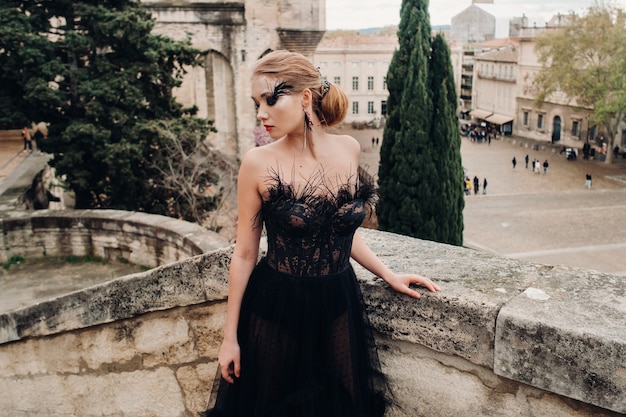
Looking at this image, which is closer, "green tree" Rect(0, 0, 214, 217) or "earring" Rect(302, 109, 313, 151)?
"earring" Rect(302, 109, 313, 151)

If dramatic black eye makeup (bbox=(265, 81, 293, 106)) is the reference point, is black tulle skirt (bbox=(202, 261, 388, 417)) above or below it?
below

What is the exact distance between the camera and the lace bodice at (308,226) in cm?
220

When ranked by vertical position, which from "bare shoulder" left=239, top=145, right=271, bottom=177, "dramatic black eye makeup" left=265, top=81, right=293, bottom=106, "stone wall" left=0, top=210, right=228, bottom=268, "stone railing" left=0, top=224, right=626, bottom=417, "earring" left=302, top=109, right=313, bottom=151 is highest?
"dramatic black eye makeup" left=265, top=81, right=293, bottom=106

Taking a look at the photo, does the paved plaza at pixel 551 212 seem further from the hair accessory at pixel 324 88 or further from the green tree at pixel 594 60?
the hair accessory at pixel 324 88

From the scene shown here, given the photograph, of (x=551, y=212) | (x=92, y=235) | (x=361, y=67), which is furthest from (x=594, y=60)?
(x=92, y=235)

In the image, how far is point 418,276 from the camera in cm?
232

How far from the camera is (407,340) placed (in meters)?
2.33

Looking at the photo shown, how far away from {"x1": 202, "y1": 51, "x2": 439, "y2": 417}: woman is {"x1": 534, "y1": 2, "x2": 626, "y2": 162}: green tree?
32.8m

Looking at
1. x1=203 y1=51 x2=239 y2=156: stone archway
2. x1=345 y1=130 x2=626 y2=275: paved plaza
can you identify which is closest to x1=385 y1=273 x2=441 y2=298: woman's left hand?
x1=345 y1=130 x2=626 y2=275: paved plaza

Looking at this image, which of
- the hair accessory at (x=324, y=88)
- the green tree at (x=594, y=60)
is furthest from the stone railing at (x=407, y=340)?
the green tree at (x=594, y=60)

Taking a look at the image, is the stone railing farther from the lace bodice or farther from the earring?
the earring

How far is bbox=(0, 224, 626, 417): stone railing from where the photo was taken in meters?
1.96

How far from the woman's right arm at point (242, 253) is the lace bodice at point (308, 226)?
54 mm

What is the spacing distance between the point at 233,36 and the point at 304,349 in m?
21.6
